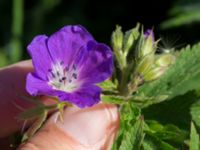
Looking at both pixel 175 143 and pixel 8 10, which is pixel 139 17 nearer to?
pixel 8 10

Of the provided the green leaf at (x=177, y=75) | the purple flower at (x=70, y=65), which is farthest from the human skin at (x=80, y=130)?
the green leaf at (x=177, y=75)


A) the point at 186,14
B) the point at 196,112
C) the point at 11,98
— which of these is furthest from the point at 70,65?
the point at 186,14

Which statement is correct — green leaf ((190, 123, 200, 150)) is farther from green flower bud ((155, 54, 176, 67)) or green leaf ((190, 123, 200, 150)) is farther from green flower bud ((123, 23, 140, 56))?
green flower bud ((123, 23, 140, 56))

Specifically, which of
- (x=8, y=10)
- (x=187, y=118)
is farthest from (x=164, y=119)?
(x=8, y=10)

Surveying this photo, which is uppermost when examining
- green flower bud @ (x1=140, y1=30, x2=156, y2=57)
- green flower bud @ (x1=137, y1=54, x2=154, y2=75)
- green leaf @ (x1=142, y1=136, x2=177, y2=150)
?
green flower bud @ (x1=140, y1=30, x2=156, y2=57)

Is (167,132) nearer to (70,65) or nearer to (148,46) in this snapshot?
(148,46)

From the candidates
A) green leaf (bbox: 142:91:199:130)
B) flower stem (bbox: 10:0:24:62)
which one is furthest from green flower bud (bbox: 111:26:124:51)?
flower stem (bbox: 10:0:24:62)

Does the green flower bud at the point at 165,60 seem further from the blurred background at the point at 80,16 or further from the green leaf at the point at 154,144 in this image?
the blurred background at the point at 80,16
